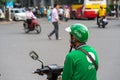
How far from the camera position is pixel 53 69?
4691 mm

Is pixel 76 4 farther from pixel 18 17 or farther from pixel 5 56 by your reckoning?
pixel 5 56

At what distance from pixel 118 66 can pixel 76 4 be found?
110ft

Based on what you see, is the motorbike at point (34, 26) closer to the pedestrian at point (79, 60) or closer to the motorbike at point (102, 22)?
the motorbike at point (102, 22)

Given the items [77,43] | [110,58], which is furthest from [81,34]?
[110,58]

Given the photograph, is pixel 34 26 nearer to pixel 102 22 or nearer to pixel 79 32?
pixel 102 22

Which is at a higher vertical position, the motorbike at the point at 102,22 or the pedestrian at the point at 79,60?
the pedestrian at the point at 79,60

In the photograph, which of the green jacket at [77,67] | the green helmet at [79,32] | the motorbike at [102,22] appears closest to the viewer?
the green jacket at [77,67]

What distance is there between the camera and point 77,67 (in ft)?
14.9

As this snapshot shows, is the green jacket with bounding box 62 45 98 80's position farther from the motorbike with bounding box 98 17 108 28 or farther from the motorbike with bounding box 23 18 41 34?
the motorbike with bounding box 98 17 108 28

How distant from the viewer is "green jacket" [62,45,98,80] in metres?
4.50

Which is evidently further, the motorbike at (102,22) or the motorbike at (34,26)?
the motorbike at (102,22)

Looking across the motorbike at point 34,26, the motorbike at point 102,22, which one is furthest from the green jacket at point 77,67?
the motorbike at point 102,22

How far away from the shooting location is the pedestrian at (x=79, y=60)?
4.50 meters

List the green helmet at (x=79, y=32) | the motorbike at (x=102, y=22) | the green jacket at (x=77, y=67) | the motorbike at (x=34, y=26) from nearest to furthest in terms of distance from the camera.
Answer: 1. the green jacket at (x=77, y=67)
2. the green helmet at (x=79, y=32)
3. the motorbike at (x=34, y=26)
4. the motorbike at (x=102, y=22)
